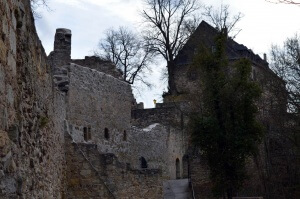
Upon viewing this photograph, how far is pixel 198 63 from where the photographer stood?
22.0 meters

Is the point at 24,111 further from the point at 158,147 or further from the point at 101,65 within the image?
the point at 158,147

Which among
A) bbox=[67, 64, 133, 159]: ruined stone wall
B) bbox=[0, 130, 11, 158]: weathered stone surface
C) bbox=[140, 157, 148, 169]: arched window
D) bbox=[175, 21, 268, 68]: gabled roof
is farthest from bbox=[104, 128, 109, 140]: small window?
bbox=[0, 130, 11, 158]: weathered stone surface

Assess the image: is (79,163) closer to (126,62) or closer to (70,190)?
(70,190)

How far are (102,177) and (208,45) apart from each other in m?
24.7

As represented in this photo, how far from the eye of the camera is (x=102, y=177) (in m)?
14.9

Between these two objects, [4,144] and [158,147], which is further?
[158,147]

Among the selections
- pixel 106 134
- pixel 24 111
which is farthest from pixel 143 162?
pixel 24 111

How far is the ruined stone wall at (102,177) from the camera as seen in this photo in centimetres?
1311

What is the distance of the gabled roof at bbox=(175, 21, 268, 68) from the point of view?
126 ft

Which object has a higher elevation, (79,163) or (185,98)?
(185,98)

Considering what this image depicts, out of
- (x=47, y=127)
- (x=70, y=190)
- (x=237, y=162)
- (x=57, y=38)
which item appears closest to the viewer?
(x=47, y=127)

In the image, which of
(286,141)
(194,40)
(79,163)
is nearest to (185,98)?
(194,40)

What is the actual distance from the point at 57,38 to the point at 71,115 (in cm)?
258

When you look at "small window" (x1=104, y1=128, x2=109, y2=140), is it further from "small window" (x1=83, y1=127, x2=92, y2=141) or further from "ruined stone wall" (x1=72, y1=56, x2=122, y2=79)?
"ruined stone wall" (x1=72, y1=56, x2=122, y2=79)
